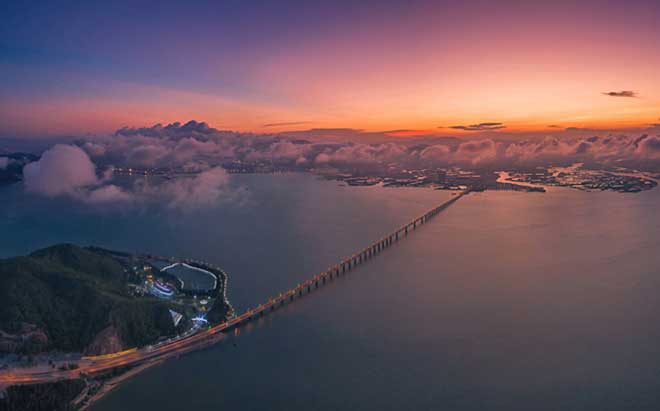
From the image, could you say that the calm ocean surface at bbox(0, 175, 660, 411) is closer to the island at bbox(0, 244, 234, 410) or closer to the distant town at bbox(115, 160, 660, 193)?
the island at bbox(0, 244, 234, 410)

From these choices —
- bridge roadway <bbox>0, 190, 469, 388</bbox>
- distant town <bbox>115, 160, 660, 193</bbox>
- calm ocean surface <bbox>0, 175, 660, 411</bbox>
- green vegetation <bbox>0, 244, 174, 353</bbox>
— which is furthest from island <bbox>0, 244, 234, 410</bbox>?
distant town <bbox>115, 160, 660, 193</bbox>

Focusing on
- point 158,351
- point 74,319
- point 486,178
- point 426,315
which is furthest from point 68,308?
point 486,178

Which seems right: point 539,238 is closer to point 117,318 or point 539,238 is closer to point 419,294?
point 419,294

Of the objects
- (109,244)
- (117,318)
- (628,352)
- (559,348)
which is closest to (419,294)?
(559,348)

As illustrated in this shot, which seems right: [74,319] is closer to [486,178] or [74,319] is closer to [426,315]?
[426,315]

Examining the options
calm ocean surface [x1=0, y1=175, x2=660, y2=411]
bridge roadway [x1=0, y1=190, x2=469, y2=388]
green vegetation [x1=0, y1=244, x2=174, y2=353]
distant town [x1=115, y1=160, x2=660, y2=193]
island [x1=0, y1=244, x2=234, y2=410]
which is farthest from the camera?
distant town [x1=115, y1=160, x2=660, y2=193]

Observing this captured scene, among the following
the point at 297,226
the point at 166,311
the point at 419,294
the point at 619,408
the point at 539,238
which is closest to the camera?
the point at 619,408

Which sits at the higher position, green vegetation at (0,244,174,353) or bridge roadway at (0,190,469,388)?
green vegetation at (0,244,174,353)
